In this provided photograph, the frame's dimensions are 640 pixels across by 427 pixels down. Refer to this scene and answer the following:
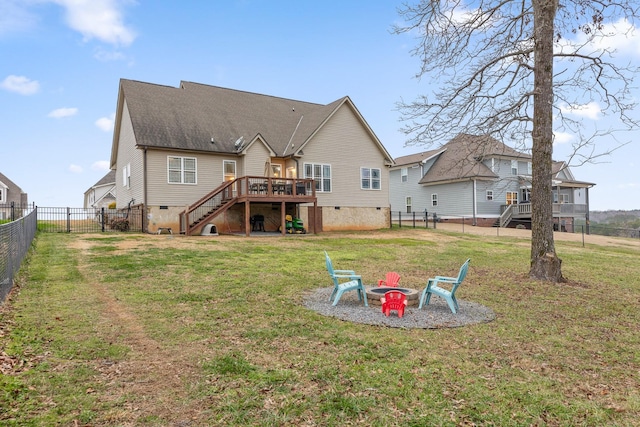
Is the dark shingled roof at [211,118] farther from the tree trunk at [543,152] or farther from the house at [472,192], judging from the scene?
the tree trunk at [543,152]

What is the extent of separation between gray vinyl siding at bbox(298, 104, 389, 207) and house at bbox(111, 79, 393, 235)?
2.5 inches

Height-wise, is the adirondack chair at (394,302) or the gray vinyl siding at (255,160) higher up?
the gray vinyl siding at (255,160)

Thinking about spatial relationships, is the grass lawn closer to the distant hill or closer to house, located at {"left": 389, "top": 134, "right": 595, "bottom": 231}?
house, located at {"left": 389, "top": 134, "right": 595, "bottom": 231}

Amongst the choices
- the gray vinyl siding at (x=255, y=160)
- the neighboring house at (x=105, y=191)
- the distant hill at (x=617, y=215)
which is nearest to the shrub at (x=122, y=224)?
the gray vinyl siding at (x=255, y=160)

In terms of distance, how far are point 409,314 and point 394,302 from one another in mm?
435

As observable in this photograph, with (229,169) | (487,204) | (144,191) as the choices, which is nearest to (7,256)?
(144,191)

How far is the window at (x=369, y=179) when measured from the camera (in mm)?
26984

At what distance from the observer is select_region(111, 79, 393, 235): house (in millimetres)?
21328

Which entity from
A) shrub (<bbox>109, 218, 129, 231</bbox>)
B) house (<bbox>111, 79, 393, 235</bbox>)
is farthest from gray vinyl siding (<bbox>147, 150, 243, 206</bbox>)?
shrub (<bbox>109, 218, 129, 231</bbox>)

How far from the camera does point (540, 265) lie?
10.7 meters

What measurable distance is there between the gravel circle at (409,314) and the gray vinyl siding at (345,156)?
1707cm

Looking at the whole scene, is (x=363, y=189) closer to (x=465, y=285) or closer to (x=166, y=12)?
(x=166, y=12)

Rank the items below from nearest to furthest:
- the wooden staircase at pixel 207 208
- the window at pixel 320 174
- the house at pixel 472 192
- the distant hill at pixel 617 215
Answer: the wooden staircase at pixel 207 208
the window at pixel 320 174
the house at pixel 472 192
the distant hill at pixel 617 215

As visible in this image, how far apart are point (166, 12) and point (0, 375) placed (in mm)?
20946
